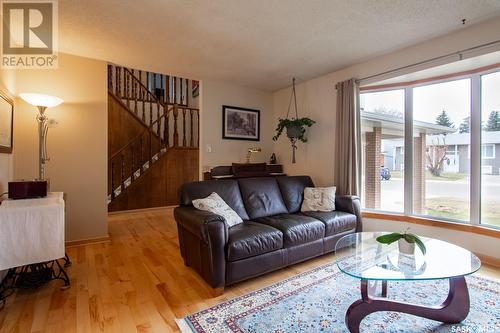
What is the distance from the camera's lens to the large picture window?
272cm

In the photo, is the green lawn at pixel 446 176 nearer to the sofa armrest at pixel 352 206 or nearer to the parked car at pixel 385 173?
the parked car at pixel 385 173

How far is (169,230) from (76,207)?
131 cm

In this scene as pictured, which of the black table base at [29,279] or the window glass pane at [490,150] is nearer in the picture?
the black table base at [29,279]

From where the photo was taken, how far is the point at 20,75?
2855 millimetres

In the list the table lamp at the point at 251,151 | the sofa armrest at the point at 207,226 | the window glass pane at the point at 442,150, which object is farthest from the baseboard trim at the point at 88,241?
the window glass pane at the point at 442,150

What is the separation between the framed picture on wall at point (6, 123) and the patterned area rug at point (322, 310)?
235 centimetres

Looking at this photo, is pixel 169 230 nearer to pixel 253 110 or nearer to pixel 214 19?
pixel 253 110

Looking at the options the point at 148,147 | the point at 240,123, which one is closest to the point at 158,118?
the point at 148,147

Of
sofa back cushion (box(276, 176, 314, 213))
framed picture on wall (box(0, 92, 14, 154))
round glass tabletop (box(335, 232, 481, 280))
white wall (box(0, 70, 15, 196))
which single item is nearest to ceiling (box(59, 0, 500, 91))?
white wall (box(0, 70, 15, 196))

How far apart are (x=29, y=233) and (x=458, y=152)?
4338mm

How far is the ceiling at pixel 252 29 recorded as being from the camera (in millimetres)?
2154

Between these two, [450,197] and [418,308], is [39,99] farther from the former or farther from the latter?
[450,197]

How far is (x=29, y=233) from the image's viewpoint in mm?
1743

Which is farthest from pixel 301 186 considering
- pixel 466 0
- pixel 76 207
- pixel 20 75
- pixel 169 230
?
pixel 20 75
